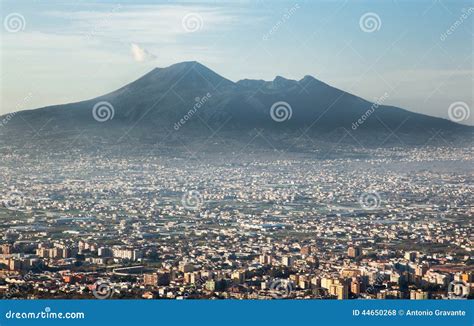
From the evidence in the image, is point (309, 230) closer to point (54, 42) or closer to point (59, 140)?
point (54, 42)

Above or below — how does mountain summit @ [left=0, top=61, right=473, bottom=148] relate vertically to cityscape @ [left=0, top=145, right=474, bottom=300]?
above

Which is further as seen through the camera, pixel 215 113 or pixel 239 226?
pixel 215 113

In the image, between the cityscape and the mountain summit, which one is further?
the mountain summit

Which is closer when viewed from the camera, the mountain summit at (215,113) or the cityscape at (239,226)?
the cityscape at (239,226)

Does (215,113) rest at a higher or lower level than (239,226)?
higher

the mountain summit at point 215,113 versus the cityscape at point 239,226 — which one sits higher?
the mountain summit at point 215,113
